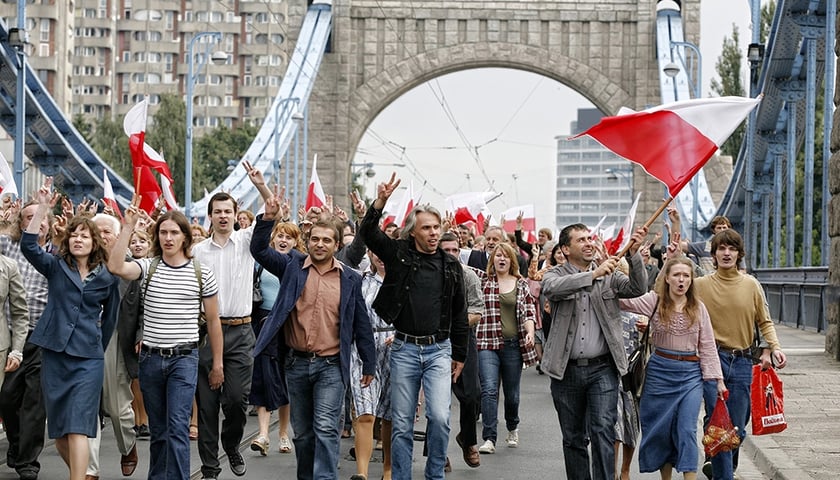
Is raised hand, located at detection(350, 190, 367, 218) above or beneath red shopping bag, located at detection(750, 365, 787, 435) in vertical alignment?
above

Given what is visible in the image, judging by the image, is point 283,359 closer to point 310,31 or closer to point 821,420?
point 821,420

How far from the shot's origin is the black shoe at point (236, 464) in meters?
10.0

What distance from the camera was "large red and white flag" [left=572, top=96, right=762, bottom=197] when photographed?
9787 millimetres

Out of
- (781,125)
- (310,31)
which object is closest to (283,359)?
(781,125)

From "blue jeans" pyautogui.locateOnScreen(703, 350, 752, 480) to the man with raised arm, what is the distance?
1633 millimetres

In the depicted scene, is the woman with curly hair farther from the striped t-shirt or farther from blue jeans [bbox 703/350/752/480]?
the striped t-shirt

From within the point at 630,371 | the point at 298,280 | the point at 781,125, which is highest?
the point at 781,125

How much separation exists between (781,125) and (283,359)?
1224 inches

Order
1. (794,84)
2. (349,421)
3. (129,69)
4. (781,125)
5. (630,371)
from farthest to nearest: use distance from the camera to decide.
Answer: (129,69) < (781,125) < (794,84) < (349,421) < (630,371)

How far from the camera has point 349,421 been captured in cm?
1259

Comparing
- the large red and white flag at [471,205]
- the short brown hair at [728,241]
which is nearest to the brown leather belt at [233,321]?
the short brown hair at [728,241]

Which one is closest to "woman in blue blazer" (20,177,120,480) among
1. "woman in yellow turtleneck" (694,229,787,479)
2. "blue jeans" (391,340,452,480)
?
"blue jeans" (391,340,452,480)

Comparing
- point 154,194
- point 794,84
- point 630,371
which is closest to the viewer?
point 630,371

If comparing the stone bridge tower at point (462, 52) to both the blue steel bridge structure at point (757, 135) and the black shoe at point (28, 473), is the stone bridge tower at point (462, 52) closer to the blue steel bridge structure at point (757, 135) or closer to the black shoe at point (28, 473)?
the blue steel bridge structure at point (757, 135)
